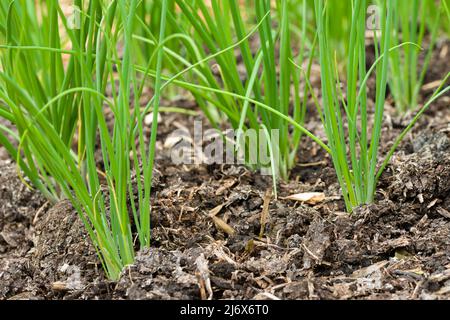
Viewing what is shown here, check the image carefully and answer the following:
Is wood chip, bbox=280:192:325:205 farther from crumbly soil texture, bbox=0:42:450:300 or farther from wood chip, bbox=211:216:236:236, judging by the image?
wood chip, bbox=211:216:236:236

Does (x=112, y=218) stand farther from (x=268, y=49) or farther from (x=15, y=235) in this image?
(x=268, y=49)

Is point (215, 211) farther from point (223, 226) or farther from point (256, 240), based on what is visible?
point (256, 240)

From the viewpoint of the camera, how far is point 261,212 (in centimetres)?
200


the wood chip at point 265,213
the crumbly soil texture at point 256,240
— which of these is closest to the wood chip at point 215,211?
the crumbly soil texture at point 256,240

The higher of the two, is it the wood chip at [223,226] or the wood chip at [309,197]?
the wood chip at [309,197]

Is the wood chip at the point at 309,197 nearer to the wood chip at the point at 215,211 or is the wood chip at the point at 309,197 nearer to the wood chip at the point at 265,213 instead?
the wood chip at the point at 265,213

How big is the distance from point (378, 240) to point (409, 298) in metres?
0.25

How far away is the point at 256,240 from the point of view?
1.91 meters

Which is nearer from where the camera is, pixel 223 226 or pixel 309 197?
pixel 223 226

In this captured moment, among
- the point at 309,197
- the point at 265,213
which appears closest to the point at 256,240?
the point at 265,213

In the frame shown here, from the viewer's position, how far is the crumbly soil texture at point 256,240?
1655mm
